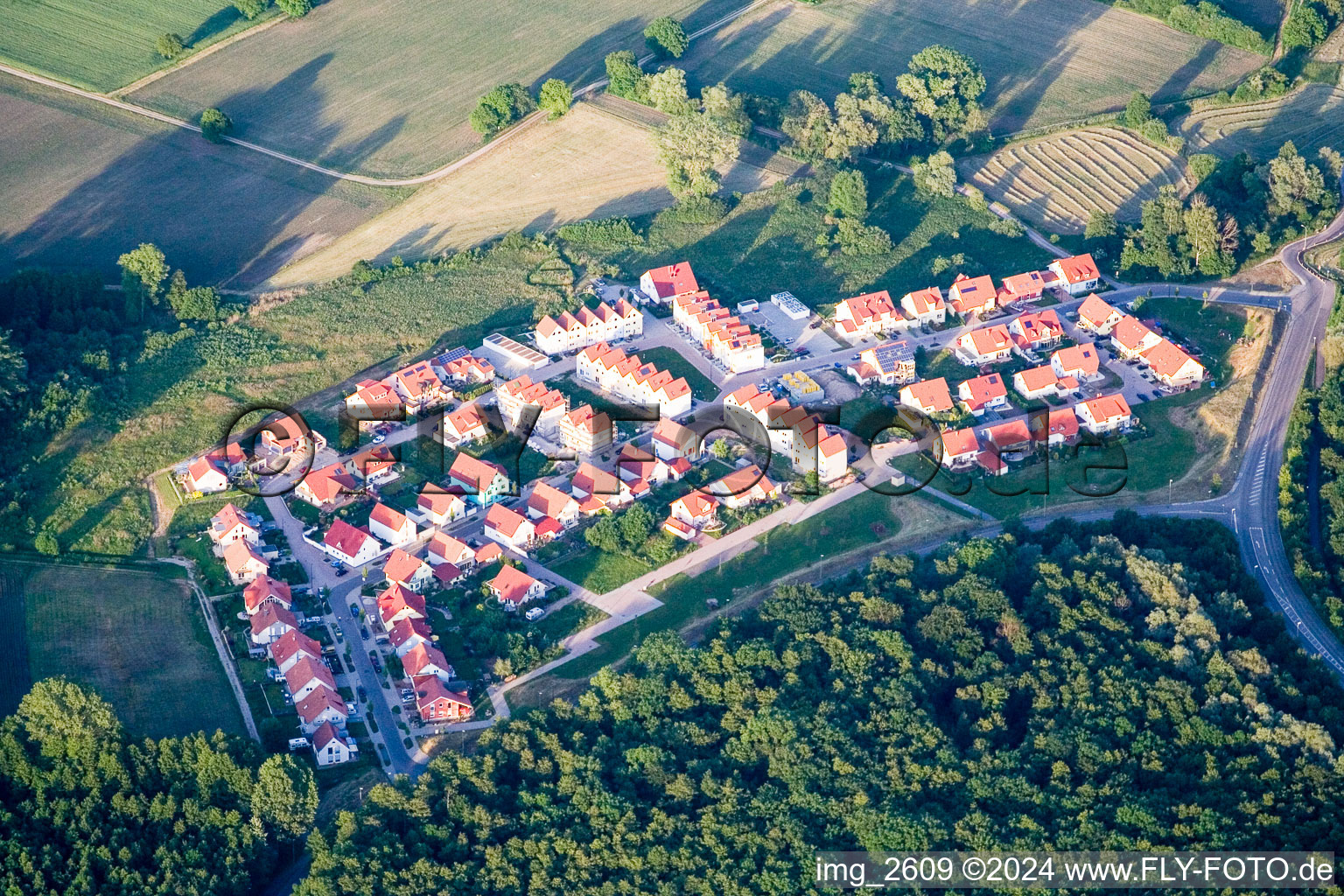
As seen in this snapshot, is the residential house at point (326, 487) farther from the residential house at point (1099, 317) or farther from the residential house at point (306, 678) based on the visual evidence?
the residential house at point (1099, 317)

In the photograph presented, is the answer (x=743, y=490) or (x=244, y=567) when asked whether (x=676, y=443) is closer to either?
(x=743, y=490)

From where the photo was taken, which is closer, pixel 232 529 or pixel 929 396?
pixel 232 529

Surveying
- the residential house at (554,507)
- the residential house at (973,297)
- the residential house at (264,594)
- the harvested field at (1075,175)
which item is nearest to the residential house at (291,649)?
the residential house at (264,594)

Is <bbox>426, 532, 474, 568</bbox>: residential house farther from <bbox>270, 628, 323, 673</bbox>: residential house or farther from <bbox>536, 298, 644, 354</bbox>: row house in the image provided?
<bbox>536, 298, 644, 354</bbox>: row house

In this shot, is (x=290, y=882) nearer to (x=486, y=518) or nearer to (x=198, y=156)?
(x=486, y=518)

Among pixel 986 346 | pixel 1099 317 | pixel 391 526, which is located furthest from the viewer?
pixel 1099 317

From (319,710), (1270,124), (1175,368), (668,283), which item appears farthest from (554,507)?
(1270,124)
